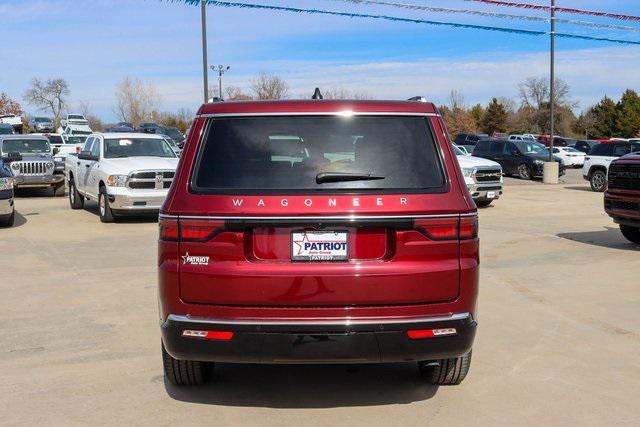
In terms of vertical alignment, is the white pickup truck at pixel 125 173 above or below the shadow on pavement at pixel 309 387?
above

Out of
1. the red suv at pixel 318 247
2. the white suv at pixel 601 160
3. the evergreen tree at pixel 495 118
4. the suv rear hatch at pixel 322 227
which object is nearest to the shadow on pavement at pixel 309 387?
the red suv at pixel 318 247

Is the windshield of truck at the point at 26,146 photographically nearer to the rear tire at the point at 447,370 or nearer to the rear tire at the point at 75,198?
the rear tire at the point at 75,198

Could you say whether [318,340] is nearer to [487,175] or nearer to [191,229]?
[191,229]

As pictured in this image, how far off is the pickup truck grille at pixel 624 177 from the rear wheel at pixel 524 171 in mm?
18405

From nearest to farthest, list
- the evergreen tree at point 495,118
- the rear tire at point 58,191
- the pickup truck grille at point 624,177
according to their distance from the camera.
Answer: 1. the pickup truck grille at point 624,177
2. the rear tire at point 58,191
3. the evergreen tree at point 495,118

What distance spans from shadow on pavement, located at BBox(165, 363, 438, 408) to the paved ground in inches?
0.5

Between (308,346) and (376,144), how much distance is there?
120 cm

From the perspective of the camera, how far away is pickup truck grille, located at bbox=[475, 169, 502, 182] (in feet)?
56.8

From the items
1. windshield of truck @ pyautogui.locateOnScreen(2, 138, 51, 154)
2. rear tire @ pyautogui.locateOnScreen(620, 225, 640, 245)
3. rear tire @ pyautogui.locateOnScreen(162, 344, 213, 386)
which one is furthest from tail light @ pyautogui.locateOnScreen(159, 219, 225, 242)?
windshield of truck @ pyautogui.locateOnScreen(2, 138, 51, 154)

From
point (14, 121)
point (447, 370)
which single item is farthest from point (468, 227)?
point (14, 121)

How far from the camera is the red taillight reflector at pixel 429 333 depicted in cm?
387

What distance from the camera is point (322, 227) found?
12.6ft

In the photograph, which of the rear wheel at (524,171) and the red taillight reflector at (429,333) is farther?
the rear wheel at (524,171)

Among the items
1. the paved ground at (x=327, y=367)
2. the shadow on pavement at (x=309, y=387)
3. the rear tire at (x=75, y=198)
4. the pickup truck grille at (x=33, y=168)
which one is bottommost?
the shadow on pavement at (x=309, y=387)
